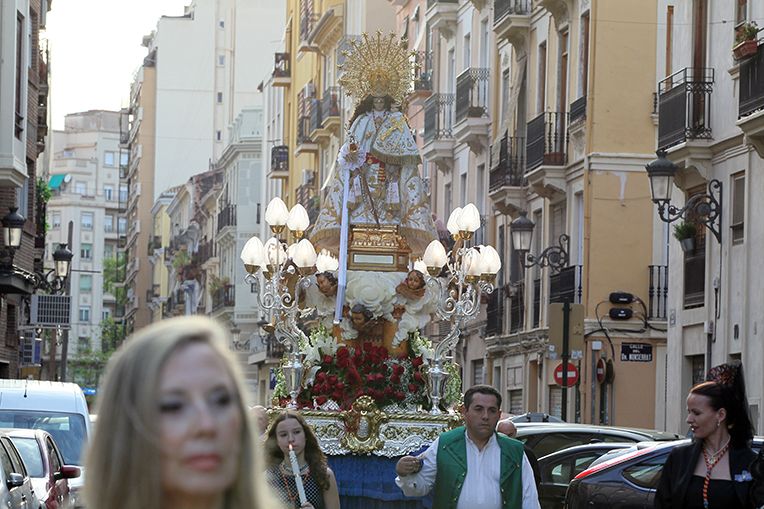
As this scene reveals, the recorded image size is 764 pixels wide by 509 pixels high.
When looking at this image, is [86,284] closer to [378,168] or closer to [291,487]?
[378,168]

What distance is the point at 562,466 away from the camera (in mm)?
18906

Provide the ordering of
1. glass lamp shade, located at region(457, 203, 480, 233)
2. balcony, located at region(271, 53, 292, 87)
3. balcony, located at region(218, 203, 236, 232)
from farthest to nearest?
balcony, located at region(218, 203, 236, 232) < balcony, located at region(271, 53, 292, 87) < glass lamp shade, located at region(457, 203, 480, 233)

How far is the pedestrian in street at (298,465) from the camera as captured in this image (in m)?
9.03

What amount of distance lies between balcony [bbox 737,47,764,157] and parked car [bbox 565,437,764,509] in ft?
32.2

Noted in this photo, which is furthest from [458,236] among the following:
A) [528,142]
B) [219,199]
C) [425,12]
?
[219,199]

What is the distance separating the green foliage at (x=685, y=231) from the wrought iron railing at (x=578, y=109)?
650cm

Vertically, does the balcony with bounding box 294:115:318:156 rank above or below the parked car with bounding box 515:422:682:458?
above

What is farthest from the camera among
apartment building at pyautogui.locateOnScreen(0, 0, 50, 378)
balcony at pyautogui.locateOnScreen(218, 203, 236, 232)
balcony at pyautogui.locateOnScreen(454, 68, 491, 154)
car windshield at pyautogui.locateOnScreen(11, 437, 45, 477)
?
balcony at pyautogui.locateOnScreen(218, 203, 236, 232)

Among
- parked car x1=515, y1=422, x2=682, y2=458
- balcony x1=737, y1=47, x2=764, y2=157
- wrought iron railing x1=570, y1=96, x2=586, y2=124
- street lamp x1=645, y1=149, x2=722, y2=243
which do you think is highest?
wrought iron railing x1=570, y1=96, x2=586, y2=124

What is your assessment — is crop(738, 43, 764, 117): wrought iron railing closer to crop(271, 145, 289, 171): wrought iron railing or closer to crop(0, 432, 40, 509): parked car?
crop(0, 432, 40, 509): parked car

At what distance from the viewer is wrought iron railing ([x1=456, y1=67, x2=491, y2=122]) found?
1667 inches

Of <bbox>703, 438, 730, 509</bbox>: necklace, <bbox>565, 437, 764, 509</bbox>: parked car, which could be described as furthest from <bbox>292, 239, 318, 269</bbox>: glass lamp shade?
<bbox>703, 438, 730, 509</bbox>: necklace

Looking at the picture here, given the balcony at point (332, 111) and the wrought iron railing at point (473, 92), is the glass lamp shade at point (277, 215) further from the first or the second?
the balcony at point (332, 111)

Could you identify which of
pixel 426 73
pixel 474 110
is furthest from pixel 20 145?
pixel 426 73
